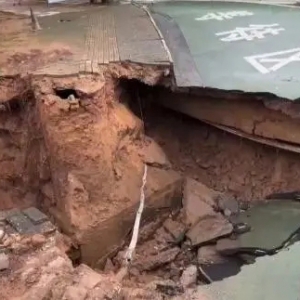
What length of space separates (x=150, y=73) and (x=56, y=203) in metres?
1.36

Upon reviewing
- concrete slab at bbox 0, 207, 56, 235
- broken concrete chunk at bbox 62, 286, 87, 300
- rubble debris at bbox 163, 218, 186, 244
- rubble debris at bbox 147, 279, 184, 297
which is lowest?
rubble debris at bbox 163, 218, 186, 244

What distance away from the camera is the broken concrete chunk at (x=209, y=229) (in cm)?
485

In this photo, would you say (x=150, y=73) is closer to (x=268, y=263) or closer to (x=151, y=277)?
(x=151, y=277)

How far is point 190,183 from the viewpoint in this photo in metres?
5.46

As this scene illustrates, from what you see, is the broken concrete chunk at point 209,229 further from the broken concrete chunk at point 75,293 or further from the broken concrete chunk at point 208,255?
the broken concrete chunk at point 75,293

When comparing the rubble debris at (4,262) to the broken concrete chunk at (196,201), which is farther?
the broken concrete chunk at (196,201)

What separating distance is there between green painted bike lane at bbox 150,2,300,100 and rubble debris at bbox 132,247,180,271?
1415mm

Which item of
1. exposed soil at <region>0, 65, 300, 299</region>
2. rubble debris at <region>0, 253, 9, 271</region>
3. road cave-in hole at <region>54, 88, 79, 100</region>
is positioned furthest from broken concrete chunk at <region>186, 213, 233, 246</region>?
rubble debris at <region>0, 253, 9, 271</region>

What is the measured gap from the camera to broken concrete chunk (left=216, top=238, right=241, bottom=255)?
461cm

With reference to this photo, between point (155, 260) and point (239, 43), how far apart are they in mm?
2280

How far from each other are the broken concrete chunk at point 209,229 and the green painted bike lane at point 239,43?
3.79 feet

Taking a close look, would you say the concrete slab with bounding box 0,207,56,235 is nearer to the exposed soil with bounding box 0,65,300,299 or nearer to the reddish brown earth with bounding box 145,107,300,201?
the exposed soil with bounding box 0,65,300,299

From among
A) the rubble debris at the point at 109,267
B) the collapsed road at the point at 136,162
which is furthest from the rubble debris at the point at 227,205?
the rubble debris at the point at 109,267

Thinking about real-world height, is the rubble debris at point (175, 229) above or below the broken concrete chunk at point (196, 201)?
below
